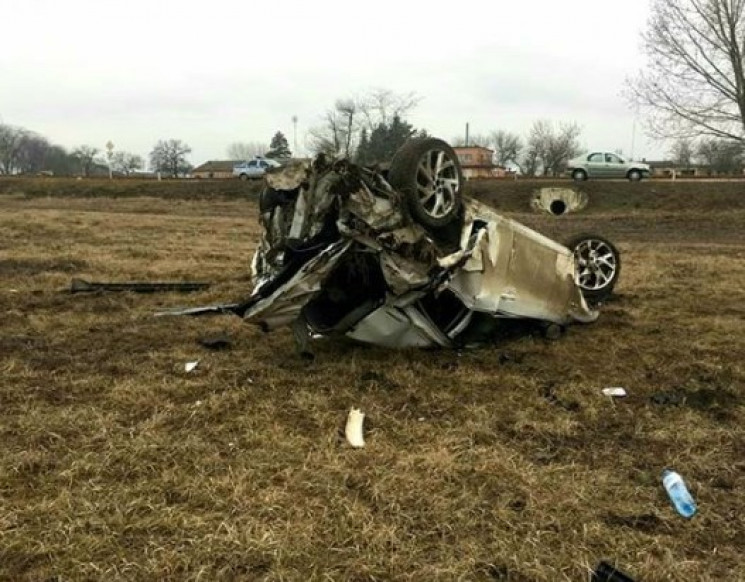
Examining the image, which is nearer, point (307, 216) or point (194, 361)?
point (307, 216)

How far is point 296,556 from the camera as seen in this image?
8.91 ft

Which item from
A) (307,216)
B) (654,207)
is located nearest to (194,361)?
(307,216)

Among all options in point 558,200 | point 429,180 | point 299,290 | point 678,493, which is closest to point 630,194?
point 558,200

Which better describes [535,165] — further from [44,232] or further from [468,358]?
[468,358]

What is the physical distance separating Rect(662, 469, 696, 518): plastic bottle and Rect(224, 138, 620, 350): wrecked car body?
2.17 metres

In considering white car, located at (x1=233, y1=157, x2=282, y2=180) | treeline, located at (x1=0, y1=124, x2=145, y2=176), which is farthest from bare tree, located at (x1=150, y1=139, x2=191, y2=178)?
white car, located at (x1=233, y1=157, x2=282, y2=180)

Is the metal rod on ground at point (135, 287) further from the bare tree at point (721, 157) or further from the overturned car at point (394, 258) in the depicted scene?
the bare tree at point (721, 157)

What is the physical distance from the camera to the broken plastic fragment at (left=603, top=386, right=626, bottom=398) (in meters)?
4.80

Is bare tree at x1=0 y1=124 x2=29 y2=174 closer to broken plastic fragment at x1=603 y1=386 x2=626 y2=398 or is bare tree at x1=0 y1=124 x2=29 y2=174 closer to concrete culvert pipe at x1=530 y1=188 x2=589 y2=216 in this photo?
concrete culvert pipe at x1=530 y1=188 x2=589 y2=216

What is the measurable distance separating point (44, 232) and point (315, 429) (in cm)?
1290

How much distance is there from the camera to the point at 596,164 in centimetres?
3148

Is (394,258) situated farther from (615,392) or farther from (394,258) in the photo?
(615,392)

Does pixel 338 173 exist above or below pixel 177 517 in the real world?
above

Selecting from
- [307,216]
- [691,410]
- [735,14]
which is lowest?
[691,410]
